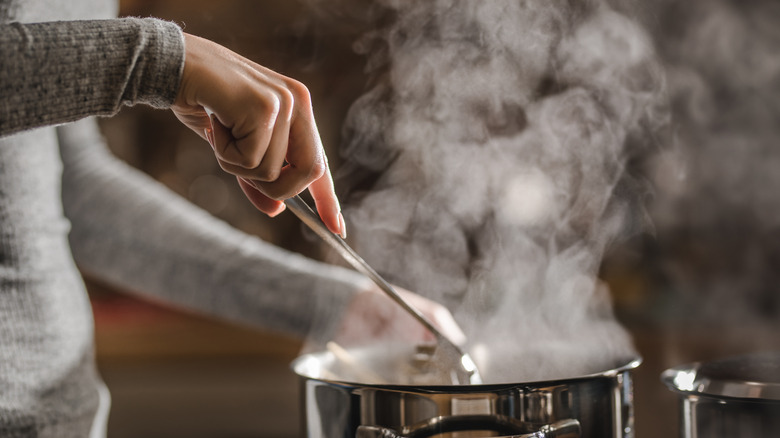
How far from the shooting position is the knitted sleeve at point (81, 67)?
14.0 inches

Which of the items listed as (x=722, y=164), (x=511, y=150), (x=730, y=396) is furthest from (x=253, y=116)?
(x=722, y=164)

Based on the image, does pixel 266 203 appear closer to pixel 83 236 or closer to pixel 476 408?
pixel 476 408

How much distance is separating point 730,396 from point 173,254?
23.7 inches

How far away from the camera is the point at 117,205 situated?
80 cm

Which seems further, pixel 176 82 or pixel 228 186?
pixel 228 186

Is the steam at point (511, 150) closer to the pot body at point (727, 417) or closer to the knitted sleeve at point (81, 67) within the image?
the pot body at point (727, 417)

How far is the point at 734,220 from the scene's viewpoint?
5.61ft

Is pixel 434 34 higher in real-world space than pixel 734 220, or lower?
higher

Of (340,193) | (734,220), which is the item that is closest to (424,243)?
(340,193)

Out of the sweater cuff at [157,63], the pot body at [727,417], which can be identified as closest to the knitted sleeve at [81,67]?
the sweater cuff at [157,63]

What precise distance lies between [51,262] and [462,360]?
395mm

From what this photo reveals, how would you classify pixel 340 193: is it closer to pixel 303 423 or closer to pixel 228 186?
pixel 228 186

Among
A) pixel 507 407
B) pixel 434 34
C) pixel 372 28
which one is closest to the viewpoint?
pixel 507 407

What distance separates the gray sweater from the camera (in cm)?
37
